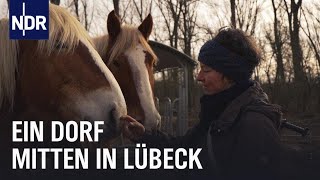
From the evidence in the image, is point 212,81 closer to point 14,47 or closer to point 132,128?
point 132,128

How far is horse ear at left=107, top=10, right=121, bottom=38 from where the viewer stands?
4.30 metres

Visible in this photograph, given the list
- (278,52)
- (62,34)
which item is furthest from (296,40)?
(62,34)

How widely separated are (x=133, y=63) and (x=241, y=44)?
87.3 inches

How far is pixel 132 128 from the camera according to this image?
2.46m

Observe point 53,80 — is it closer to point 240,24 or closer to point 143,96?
point 143,96

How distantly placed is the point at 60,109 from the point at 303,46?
64.9 feet

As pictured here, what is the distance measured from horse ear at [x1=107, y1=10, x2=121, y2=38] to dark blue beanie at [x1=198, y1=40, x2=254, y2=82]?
248 centimetres

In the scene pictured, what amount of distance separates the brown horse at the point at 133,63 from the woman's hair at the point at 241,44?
1908 millimetres

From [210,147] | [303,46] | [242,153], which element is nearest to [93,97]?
[210,147]

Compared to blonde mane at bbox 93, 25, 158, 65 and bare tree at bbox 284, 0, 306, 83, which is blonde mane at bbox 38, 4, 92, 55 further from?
bare tree at bbox 284, 0, 306, 83

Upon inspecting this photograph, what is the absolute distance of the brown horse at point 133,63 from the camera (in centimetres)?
381

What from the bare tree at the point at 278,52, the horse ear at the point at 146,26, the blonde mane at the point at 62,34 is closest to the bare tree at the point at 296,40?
the bare tree at the point at 278,52

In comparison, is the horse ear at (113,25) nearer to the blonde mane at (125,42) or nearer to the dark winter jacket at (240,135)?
the blonde mane at (125,42)

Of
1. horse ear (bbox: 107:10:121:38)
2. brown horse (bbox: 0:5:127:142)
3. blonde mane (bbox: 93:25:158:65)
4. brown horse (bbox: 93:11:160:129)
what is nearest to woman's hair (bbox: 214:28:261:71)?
brown horse (bbox: 0:5:127:142)
